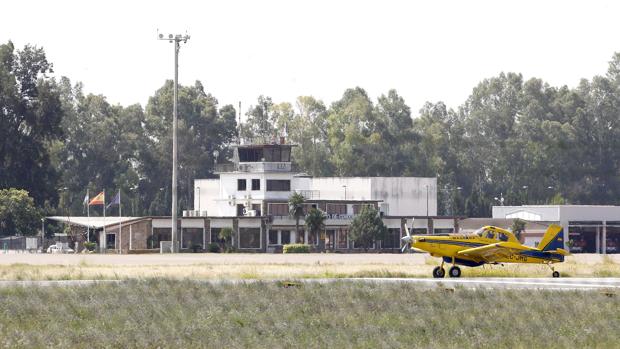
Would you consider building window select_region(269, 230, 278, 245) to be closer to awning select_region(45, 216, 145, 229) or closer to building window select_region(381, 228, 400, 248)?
building window select_region(381, 228, 400, 248)

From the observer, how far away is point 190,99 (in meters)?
161

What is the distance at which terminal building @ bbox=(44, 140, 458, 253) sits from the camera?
3984 inches

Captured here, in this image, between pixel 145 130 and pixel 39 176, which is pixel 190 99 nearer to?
pixel 145 130

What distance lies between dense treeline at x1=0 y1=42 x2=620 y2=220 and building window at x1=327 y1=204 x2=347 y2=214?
3704 centimetres

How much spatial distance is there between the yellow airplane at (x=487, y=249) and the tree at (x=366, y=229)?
5388 cm

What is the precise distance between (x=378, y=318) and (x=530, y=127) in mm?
137249

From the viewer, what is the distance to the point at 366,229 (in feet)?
338

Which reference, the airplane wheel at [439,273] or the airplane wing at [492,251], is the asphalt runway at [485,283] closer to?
the airplane wheel at [439,273]

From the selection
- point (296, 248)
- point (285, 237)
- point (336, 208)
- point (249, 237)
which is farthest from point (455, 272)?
point (336, 208)

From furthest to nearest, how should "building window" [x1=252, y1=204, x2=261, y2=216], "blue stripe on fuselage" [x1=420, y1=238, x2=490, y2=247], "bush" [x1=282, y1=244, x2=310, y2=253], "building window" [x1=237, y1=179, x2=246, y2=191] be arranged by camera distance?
1. "building window" [x1=237, y1=179, x2=246, y2=191]
2. "building window" [x1=252, y1=204, x2=261, y2=216]
3. "bush" [x1=282, y1=244, x2=310, y2=253]
4. "blue stripe on fuselage" [x1=420, y1=238, x2=490, y2=247]

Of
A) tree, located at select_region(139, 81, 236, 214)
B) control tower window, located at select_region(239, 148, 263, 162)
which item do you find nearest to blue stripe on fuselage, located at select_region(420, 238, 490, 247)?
control tower window, located at select_region(239, 148, 263, 162)

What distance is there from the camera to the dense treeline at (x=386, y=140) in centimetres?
15412

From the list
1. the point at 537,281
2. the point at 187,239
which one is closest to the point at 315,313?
the point at 537,281

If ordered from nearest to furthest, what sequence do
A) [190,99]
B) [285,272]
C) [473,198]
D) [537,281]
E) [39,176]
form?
[537,281], [285,272], [39,176], [473,198], [190,99]
